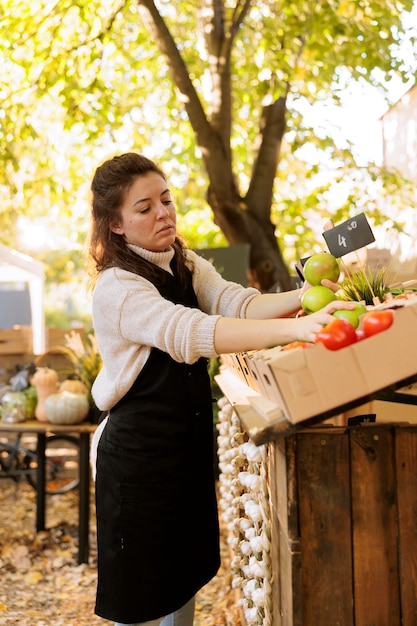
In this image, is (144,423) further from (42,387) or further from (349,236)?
(42,387)

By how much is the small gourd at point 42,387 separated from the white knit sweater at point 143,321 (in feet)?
8.73

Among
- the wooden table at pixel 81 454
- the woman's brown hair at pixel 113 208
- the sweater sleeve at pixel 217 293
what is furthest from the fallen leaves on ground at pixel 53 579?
the woman's brown hair at pixel 113 208

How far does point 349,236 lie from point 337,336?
67 cm

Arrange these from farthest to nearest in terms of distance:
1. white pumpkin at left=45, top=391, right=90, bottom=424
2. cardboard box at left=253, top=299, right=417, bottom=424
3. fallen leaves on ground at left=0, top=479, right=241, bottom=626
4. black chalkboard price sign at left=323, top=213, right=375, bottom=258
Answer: white pumpkin at left=45, top=391, right=90, bottom=424 → fallen leaves on ground at left=0, top=479, right=241, bottom=626 → black chalkboard price sign at left=323, top=213, right=375, bottom=258 → cardboard box at left=253, top=299, right=417, bottom=424

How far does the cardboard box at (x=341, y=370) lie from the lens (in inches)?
58.5

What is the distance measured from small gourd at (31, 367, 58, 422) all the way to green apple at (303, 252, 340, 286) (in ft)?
9.82

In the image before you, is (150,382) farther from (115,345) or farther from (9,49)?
(9,49)

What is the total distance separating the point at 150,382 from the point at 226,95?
4.48m

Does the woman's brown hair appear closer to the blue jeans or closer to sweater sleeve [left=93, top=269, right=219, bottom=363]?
sweater sleeve [left=93, top=269, right=219, bottom=363]

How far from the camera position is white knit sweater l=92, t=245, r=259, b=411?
72.5 inches

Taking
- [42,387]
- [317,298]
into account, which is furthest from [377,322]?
[42,387]

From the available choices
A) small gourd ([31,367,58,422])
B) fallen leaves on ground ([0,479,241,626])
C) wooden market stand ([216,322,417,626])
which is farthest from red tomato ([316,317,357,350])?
small gourd ([31,367,58,422])

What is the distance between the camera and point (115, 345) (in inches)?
82.0

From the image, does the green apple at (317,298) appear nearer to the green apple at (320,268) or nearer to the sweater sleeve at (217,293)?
the green apple at (320,268)
